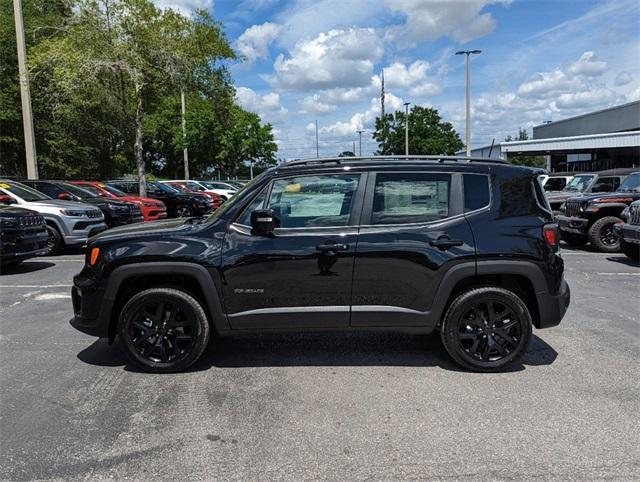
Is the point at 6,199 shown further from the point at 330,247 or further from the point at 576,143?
the point at 576,143

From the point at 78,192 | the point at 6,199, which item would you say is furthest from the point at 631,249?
the point at 78,192

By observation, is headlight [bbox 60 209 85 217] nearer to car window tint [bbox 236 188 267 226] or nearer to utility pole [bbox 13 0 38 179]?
utility pole [bbox 13 0 38 179]

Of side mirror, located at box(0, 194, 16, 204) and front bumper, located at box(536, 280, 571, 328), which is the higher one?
side mirror, located at box(0, 194, 16, 204)

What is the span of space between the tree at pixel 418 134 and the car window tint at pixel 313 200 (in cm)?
5404

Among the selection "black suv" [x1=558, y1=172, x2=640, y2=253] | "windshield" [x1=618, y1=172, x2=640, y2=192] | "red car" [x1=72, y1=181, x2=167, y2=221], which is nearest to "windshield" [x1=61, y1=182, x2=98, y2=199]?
"red car" [x1=72, y1=181, x2=167, y2=221]

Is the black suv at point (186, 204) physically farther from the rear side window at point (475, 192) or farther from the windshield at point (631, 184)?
the rear side window at point (475, 192)

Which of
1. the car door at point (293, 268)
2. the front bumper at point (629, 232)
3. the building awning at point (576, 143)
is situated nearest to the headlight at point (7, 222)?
the car door at point (293, 268)

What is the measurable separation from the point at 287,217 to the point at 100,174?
32787mm

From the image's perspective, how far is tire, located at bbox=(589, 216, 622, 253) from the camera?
453 inches

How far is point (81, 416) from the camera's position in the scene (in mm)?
3717

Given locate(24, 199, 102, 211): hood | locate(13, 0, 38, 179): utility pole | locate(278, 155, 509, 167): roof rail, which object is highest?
locate(13, 0, 38, 179): utility pole

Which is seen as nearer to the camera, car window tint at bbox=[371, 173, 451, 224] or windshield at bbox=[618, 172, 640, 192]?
car window tint at bbox=[371, 173, 451, 224]

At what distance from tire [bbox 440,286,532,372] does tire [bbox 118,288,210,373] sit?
6.82 feet

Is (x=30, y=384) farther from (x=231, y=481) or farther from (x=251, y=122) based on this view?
(x=251, y=122)
